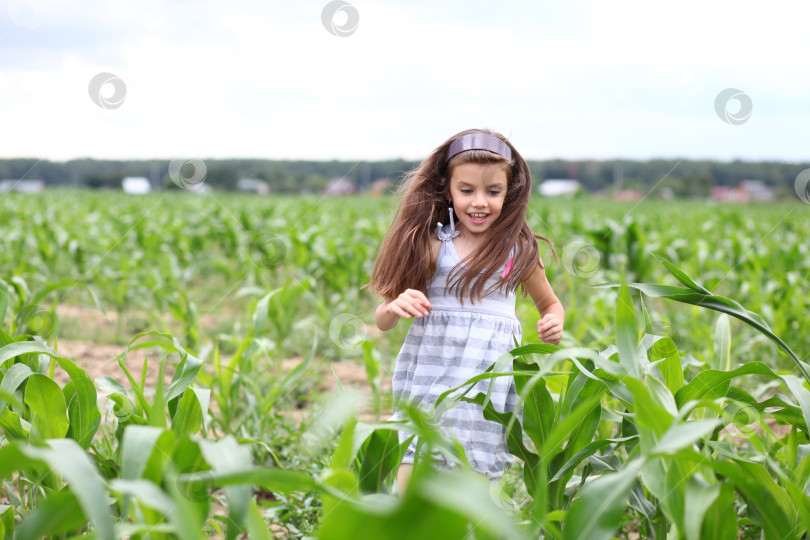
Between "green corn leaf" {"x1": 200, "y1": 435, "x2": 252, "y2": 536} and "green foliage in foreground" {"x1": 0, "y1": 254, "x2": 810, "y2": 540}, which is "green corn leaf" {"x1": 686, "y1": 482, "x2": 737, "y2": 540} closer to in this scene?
"green foliage in foreground" {"x1": 0, "y1": 254, "x2": 810, "y2": 540}

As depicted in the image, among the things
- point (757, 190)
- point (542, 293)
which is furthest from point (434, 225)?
point (757, 190)

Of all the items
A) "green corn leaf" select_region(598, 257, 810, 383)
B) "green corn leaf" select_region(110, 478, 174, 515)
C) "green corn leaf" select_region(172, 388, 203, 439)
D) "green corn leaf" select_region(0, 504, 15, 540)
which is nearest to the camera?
"green corn leaf" select_region(110, 478, 174, 515)

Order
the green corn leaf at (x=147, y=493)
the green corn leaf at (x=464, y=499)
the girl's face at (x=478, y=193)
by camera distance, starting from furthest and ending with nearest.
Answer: the girl's face at (x=478, y=193) < the green corn leaf at (x=147, y=493) < the green corn leaf at (x=464, y=499)

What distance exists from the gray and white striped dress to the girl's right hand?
0.20 meters

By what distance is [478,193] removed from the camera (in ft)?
5.68

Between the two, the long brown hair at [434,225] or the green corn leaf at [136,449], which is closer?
the green corn leaf at [136,449]

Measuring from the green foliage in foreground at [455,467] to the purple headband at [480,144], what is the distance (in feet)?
1.65

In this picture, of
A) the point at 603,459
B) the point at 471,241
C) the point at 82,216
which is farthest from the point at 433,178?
the point at 82,216

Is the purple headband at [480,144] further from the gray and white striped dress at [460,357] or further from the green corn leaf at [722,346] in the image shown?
the green corn leaf at [722,346]

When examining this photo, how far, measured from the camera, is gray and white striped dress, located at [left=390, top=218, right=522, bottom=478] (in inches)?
68.8

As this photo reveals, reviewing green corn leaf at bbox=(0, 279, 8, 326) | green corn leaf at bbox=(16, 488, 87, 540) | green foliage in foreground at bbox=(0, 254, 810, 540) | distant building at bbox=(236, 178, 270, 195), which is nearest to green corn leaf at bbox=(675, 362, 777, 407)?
green foliage in foreground at bbox=(0, 254, 810, 540)

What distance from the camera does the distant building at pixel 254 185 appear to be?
41.0 metres

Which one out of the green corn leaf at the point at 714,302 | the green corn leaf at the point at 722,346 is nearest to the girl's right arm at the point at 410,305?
the green corn leaf at the point at 714,302

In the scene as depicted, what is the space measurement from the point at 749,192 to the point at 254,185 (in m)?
29.5
